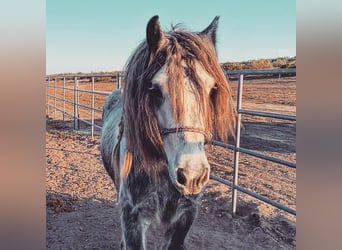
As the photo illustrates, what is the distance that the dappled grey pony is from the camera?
94 cm

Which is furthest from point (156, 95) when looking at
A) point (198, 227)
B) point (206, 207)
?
point (206, 207)

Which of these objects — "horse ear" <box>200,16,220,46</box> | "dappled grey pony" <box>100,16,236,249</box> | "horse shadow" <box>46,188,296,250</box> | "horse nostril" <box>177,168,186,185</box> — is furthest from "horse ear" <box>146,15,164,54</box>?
"horse shadow" <box>46,188,296,250</box>

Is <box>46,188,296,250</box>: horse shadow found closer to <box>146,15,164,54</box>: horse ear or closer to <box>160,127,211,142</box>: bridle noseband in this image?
<box>160,127,211,142</box>: bridle noseband

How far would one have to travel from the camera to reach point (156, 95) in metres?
1.03

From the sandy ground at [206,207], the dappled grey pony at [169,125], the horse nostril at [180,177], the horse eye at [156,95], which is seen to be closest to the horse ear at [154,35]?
the dappled grey pony at [169,125]

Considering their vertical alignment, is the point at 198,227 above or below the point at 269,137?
below

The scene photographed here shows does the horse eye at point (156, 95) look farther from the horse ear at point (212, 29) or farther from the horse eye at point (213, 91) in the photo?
the horse ear at point (212, 29)

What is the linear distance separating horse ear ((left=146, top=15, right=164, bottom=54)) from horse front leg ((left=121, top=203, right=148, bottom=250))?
0.65m

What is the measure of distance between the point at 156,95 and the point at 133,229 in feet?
1.94

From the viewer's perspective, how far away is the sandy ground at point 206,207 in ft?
6.82

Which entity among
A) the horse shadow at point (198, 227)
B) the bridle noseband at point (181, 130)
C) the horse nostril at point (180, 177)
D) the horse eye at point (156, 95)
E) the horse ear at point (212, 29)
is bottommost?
the horse shadow at point (198, 227)

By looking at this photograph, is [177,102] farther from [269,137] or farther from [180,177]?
[269,137]
